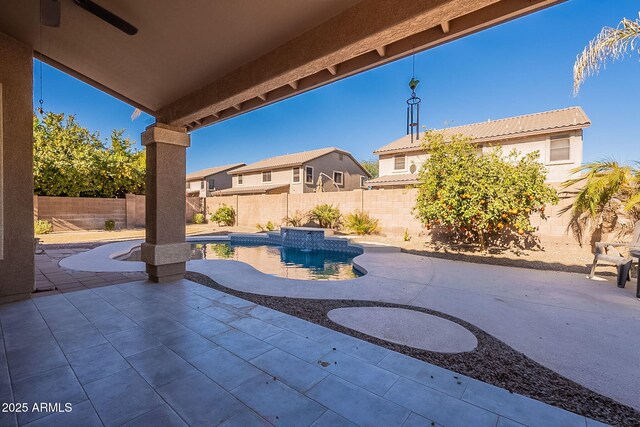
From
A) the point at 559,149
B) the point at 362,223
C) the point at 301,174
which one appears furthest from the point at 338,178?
the point at 559,149

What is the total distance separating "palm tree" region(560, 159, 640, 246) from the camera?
21.4 feet

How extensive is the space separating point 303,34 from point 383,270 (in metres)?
4.97

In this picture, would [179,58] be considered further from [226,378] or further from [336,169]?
[336,169]

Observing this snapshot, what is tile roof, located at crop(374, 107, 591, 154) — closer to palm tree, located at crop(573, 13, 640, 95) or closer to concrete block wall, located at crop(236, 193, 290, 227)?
palm tree, located at crop(573, 13, 640, 95)

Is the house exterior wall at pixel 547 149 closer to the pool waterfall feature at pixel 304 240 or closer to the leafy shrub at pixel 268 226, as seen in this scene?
the pool waterfall feature at pixel 304 240

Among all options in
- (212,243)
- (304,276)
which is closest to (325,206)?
(212,243)

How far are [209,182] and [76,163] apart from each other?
48.0ft

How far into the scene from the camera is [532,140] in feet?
43.3

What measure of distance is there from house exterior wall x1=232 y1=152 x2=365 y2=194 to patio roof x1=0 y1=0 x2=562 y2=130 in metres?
17.5

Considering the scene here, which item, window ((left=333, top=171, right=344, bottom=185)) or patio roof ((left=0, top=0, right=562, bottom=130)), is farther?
window ((left=333, top=171, right=344, bottom=185))

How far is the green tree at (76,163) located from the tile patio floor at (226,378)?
14.3 metres

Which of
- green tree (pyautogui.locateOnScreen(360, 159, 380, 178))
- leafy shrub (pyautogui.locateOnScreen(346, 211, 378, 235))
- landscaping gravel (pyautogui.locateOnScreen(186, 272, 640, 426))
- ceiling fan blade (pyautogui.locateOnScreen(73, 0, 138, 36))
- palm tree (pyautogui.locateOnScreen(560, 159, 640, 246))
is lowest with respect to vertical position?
landscaping gravel (pyautogui.locateOnScreen(186, 272, 640, 426))

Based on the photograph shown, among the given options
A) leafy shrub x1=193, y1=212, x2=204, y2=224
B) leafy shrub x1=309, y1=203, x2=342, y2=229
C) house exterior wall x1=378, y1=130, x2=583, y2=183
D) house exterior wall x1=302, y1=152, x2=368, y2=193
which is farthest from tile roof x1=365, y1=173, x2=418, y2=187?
leafy shrub x1=193, y1=212, x2=204, y2=224

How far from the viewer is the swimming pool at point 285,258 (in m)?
7.05
